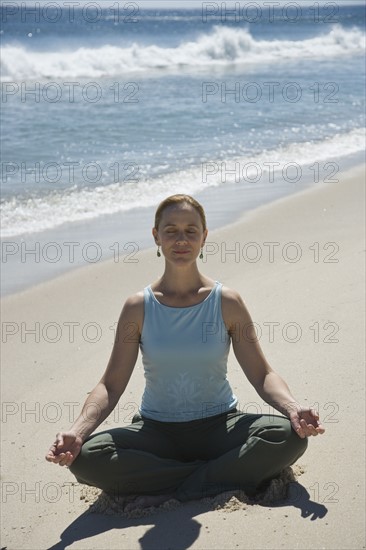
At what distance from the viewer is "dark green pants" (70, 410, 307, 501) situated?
3.65m

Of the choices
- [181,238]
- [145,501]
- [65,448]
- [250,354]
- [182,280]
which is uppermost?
[181,238]

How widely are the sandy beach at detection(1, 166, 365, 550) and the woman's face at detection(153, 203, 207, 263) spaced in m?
1.05

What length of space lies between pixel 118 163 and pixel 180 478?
8.52 m

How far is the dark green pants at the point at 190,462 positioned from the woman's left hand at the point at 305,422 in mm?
71

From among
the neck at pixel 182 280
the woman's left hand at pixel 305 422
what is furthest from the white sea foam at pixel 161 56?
the woman's left hand at pixel 305 422

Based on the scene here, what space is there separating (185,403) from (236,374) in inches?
45.2

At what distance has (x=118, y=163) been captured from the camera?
1187cm

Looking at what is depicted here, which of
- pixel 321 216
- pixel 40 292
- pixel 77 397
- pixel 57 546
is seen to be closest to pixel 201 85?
pixel 321 216

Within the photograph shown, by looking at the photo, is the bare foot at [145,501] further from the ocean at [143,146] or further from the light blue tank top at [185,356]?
the ocean at [143,146]

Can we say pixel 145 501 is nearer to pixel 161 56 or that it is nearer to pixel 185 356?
pixel 185 356

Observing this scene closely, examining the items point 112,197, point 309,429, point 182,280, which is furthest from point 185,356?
point 112,197

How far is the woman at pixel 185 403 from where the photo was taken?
366 centimetres

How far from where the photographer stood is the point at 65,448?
353cm

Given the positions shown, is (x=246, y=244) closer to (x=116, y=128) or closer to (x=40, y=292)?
(x=40, y=292)
